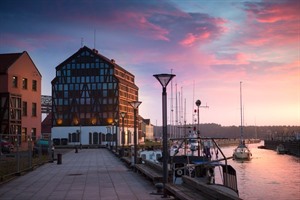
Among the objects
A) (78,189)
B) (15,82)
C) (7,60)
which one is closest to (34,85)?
(15,82)

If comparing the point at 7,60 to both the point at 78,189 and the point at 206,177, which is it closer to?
the point at 78,189

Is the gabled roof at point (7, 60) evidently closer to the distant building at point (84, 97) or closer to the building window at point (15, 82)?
the building window at point (15, 82)

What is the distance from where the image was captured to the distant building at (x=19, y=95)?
58.4m

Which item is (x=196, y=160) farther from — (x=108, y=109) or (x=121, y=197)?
(x=108, y=109)

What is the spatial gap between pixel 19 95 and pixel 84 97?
55163mm

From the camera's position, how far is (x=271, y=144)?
470 feet

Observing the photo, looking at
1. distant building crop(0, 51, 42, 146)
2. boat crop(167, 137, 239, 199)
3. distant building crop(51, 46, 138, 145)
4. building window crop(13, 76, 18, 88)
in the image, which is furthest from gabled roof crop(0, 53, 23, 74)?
distant building crop(51, 46, 138, 145)

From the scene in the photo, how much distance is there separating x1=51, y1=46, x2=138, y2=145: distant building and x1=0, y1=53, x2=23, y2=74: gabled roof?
50.5m

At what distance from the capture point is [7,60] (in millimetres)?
62438

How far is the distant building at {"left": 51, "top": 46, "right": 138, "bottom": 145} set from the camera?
115 metres

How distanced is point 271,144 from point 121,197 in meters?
136

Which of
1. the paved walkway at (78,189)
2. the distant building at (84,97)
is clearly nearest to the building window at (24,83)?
the paved walkway at (78,189)

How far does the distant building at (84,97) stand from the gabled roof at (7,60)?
50524 mm

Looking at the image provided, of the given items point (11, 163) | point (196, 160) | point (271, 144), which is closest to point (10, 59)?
point (11, 163)
